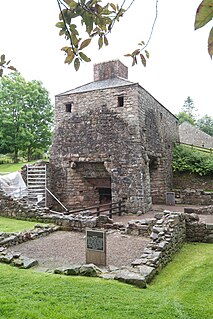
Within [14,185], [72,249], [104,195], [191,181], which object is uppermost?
[191,181]

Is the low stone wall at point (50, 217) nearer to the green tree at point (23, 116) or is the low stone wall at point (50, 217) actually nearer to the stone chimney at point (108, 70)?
the stone chimney at point (108, 70)

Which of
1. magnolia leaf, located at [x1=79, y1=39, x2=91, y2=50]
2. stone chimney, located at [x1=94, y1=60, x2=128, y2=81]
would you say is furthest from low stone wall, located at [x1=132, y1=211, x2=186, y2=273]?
stone chimney, located at [x1=94, y1=60, x2=128, y2=81]

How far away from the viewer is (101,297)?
3795mm

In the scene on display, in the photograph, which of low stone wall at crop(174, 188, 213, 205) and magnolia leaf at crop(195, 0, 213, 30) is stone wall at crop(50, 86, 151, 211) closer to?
low stone wall at crop(174, 188, 213, 205)

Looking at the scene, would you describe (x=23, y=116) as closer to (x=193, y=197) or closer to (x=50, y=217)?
(x=50, y=217)

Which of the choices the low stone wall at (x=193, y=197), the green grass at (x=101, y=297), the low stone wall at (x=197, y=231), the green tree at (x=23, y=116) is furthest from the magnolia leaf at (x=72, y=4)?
the green tree at (x=23, y=116)

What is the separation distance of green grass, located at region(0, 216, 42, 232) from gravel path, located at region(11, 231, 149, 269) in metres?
1.24

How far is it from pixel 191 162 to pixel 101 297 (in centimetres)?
1594

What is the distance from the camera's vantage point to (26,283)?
13.9 feet

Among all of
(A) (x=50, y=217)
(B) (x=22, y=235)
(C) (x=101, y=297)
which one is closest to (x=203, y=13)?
(C) (x=101, y=297)

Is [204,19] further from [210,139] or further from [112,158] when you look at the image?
[210,139]

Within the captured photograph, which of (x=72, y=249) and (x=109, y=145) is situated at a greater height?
(x=109, y=145)

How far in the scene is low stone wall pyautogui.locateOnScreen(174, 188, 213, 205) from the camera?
51.2 feet

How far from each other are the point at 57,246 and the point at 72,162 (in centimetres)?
814
